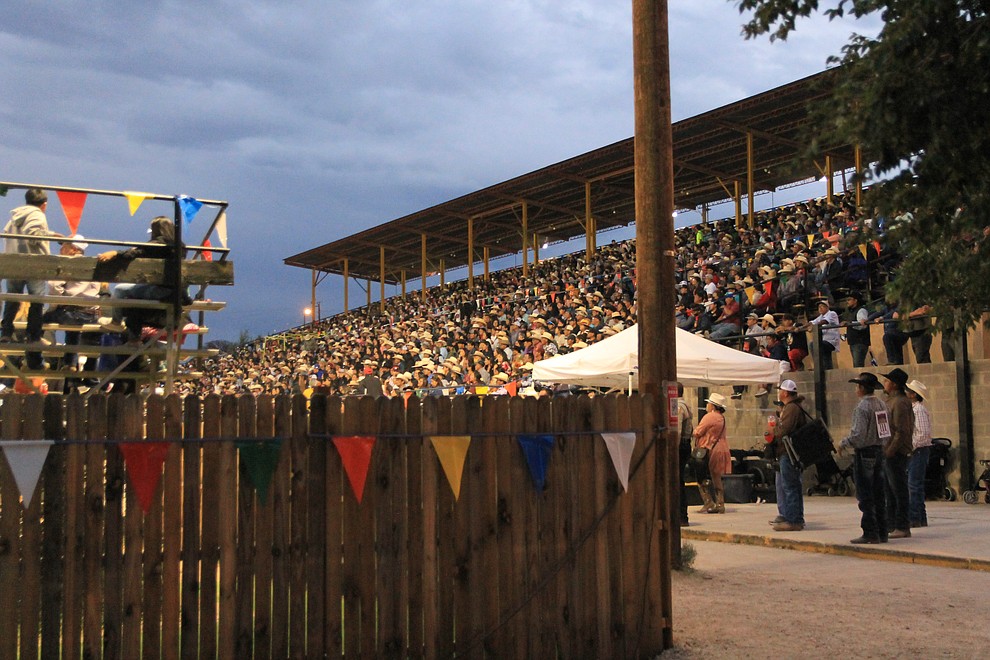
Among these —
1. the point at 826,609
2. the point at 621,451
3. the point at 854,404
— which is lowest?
the point at 826,609

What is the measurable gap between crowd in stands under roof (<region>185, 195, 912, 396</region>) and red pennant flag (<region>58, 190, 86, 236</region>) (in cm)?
296

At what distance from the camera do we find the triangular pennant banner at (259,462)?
5422 mm

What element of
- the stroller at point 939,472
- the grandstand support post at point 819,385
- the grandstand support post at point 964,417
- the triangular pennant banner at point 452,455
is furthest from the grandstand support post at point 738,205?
the triangular pennant banner at point 452,455

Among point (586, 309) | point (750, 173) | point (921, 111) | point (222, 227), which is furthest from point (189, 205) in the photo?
point (750, 173)

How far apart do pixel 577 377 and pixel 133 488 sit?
32.5 feet

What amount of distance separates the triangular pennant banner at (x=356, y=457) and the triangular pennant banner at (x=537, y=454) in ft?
3.27

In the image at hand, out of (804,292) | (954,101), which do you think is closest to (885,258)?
(804,292)

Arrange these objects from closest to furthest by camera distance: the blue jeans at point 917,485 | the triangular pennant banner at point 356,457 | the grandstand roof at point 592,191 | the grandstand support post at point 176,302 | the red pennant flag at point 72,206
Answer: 1. the triangular pennant banner at point 356,457
2. the grandstand support post at point 176,302
3. the red pennant flag at point 72,206
4. the blue jeans at point 917,485
5. the grandstand roof at point 592,191

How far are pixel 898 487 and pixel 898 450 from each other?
1.91 feet

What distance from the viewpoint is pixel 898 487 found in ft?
37.9

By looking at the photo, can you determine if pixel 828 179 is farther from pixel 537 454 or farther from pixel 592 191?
pixel 537 454

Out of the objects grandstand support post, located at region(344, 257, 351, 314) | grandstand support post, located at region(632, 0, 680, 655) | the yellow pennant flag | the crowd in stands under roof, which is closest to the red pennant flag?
the yellow pennant flag

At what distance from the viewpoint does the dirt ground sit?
22.1 ft

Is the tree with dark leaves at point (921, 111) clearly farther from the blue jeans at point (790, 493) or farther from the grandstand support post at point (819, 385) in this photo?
the grandstand support post at point (819, 385)
